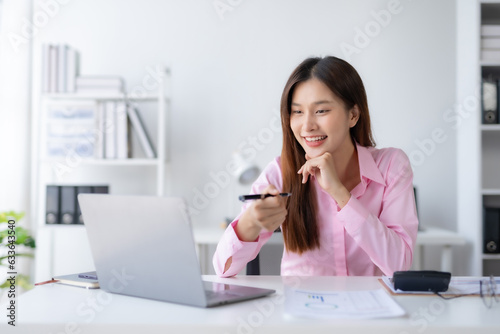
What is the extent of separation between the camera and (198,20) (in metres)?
3.13

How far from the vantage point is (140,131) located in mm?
2902

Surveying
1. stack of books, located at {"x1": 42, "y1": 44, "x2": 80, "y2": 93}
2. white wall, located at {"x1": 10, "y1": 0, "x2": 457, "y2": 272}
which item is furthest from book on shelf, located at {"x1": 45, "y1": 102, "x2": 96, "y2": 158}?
white wall, located at {"x1": 10, "y1": 0, "x2": 457, "y2": 272}

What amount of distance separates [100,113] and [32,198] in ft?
2.37

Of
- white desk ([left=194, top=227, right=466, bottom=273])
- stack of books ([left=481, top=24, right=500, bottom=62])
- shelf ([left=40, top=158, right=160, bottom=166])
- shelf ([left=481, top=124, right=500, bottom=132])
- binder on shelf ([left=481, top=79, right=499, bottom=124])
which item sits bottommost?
white desk ([left=194, top=227, right=466, bottom=273])

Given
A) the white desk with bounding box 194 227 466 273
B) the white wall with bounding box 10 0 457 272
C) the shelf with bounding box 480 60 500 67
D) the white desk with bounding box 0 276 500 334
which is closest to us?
the white desk with bounding box 0 276 500 334

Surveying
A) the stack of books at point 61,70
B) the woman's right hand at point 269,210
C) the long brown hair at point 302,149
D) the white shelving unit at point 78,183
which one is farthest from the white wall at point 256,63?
the woman's right hand at point 269,210

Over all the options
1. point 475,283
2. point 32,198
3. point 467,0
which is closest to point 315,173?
point 475,283

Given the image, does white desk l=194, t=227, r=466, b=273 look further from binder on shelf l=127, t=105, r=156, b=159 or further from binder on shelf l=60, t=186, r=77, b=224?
binder on shelf l=60, t=186, r=77, b=224

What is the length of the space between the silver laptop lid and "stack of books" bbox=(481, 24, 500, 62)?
2.36 m

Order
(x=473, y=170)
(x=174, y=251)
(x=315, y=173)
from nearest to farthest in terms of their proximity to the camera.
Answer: (x=174, y=251) → (x=315, y=173) → (x=473, y=170)

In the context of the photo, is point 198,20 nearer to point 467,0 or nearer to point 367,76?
point 367,76

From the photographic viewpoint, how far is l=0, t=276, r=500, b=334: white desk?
0.85 m

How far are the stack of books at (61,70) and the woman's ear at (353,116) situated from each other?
1814mm

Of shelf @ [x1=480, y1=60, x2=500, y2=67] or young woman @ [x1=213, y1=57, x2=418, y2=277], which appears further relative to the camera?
shelf @ [x1=480, y1=60, x2=500, y2=67]
